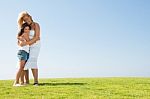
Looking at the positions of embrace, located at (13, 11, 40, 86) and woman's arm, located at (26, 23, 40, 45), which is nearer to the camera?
embrace, located at (13, 11, 40, 86)

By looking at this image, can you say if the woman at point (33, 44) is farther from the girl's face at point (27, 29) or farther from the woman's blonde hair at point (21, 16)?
the girl's face at point (27, 29)

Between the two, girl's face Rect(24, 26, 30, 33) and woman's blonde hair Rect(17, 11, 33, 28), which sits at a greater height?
woman's blonde hair Rect(17, 11, 33, 28)

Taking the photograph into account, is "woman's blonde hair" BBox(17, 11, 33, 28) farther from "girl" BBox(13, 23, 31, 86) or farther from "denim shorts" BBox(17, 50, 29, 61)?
"denim shorts" BBox(17, 50, 29, 61)

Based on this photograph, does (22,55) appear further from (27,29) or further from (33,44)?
(27,29)

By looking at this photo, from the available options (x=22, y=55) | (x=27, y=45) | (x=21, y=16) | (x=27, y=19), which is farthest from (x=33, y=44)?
(x=21, y=16)

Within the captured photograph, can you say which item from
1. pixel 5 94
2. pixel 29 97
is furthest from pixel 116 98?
pixel 5 94

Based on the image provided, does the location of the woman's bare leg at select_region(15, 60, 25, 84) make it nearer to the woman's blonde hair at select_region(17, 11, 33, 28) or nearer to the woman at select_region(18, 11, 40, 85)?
the woman at select_region(18, 11, 40, 85)

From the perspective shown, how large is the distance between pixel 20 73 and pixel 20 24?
2038 mm

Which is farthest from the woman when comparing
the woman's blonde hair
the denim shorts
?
the denim shorts

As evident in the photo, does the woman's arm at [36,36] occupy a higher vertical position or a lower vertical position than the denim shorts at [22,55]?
higher

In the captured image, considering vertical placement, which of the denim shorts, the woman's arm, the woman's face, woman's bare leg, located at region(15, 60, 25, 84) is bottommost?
woman's bare leg, located at region(15, 60, 25, 84)

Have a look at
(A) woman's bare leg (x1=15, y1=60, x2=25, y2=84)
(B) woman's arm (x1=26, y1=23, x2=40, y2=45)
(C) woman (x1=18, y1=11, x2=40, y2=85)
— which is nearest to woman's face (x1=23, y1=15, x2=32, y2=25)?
(C) woman (x1=18, y1=11, x2=40, y2=85)

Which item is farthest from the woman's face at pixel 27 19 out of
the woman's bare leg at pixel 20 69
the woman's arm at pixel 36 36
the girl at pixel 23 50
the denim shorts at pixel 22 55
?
the woman's bare leg at pixel 20 69

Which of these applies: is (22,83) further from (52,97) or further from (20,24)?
(52,97)
